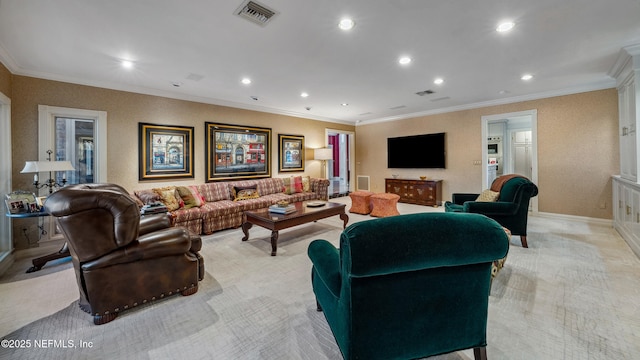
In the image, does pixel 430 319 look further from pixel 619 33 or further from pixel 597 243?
pixel 597 243

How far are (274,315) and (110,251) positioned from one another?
1.33m

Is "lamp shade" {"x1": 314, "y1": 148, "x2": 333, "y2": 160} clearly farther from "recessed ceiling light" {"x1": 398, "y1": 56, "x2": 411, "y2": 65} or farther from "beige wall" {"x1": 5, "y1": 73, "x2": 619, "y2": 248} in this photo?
"recessed ceiling light" {"x1": 398, "y1": 56, "x2": 411, "y2": 65}

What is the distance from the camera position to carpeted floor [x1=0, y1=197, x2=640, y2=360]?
1.58 m

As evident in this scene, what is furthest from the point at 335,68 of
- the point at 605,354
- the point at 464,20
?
the point at 605,354

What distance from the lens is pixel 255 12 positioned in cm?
219

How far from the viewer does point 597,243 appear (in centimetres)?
344

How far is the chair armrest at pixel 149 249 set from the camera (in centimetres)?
185

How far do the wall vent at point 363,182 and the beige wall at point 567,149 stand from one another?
259cm

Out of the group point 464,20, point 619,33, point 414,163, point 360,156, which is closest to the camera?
point 464,20

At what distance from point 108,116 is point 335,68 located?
363 cm

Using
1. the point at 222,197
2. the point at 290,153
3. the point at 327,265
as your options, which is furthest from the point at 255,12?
the point at 290,153

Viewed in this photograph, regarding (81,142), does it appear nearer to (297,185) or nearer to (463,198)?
(297,185)

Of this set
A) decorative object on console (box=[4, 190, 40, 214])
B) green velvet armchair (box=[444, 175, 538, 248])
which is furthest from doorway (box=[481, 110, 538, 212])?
decorative object on console (box=[4, 190, 40, 214])

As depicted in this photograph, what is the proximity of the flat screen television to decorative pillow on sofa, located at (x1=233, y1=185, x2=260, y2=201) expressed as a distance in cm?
415
